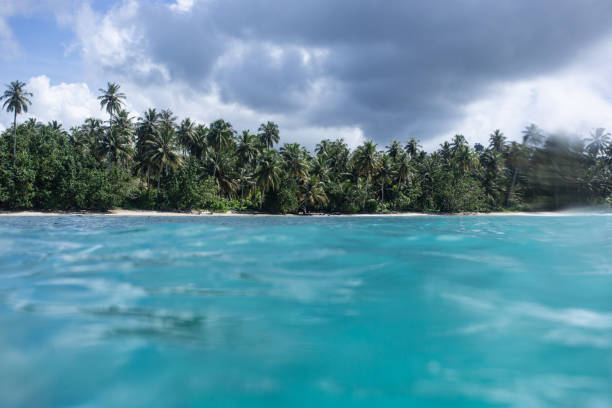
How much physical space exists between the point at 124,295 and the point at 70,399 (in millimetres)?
2591

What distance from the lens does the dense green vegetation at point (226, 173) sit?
43188mm

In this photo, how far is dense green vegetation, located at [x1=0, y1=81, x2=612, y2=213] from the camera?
43188 mm

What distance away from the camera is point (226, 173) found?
56656 millimetres

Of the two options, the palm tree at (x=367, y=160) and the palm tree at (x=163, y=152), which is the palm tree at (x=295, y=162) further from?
the palm tree at (x=163, y=152)

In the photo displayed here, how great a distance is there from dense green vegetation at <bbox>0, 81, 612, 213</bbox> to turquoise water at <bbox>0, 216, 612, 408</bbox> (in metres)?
40.7

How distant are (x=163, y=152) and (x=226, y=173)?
35.4 ft

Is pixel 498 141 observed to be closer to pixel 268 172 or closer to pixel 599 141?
pixel 599 141

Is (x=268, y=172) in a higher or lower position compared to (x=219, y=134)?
lower

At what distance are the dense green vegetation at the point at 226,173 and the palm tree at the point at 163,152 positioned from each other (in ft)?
0.52

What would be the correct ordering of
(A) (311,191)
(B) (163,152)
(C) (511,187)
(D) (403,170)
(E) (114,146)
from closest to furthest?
1. (B) (163,152)
2. (E) (114,146)
3. (A) (311,191)
4. (D) (403,170)
5. (C) (511,187)

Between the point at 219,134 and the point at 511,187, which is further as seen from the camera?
the point at 511,187

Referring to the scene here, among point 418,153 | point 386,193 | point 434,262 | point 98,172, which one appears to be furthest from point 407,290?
point 418,153

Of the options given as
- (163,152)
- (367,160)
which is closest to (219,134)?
(163,152)

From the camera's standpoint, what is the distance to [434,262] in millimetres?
8133
